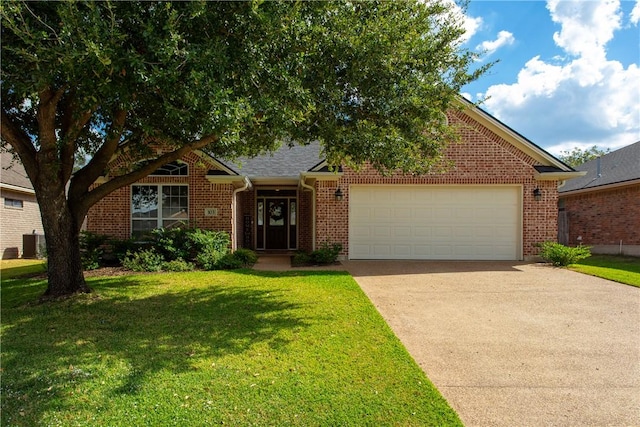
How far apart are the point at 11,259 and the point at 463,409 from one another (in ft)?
55.8

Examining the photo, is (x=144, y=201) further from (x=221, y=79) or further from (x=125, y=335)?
(x=221, y=79)

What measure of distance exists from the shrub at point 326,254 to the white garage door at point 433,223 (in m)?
0.67

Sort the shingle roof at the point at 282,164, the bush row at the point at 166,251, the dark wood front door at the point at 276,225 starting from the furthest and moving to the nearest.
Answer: the dark wood front door at the point at 276,225 < the shingle roof at the point at 282,164 < the bush row at the point at 166,251

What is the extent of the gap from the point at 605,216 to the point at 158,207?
17574 millimetres

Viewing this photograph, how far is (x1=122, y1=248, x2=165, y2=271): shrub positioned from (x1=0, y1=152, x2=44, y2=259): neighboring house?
23.3 ft

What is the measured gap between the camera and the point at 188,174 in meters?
11.9

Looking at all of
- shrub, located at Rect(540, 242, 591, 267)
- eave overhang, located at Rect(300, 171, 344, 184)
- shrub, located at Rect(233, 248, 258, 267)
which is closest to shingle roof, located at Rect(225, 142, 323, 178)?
eave overhang, located at Rect(300, 171, 344, 184)

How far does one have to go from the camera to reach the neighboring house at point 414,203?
1173 centimetres

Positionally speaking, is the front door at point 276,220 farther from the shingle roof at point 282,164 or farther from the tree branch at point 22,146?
the tree branch at point 22,146

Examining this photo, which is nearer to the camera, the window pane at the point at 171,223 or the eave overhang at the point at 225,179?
the eave overhang at the point at 225,179

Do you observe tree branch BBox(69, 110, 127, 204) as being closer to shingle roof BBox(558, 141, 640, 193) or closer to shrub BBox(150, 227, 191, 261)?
shrub BBox(150, 227, 191, 261)

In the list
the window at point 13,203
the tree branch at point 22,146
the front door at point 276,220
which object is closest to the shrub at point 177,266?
the tree branch at point 22,146

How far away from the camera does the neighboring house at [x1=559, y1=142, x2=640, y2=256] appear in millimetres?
14445

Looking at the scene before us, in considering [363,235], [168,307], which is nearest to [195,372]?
[168,307]
